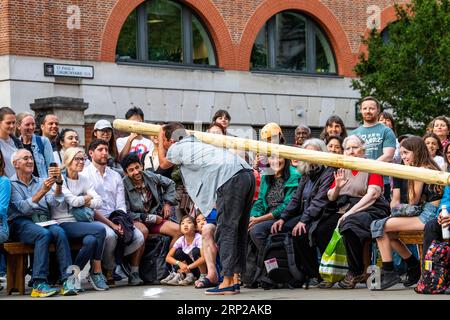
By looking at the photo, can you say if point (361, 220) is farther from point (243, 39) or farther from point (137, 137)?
point (243, 39)

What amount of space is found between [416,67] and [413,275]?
15.3m

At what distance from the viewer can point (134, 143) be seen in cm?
1498

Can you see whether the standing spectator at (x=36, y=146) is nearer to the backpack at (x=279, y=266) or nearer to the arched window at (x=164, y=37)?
the backpack at (x=279, y=266)

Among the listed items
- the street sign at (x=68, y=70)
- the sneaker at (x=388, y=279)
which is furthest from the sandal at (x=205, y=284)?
the street sign at (x=68, y=70)

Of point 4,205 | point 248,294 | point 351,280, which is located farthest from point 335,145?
point 4,205

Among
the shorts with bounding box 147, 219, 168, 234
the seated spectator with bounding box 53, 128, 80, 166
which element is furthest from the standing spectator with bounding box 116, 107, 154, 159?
the shorts with bounding box 147, 219, 168, 234

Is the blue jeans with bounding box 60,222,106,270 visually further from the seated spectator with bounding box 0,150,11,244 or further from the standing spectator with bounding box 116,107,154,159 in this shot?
the standing spectator with bounding box 116,107,154,159

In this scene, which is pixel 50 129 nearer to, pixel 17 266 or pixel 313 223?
pixel 17 266

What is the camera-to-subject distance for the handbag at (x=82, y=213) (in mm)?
12125

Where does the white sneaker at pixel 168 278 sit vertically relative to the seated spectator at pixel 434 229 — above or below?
below

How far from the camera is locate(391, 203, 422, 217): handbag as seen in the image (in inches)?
444

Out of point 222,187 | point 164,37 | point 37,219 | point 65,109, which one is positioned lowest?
point 37,219

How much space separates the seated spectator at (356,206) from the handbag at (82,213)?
9.57 feet

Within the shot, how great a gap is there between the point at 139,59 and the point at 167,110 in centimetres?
158
